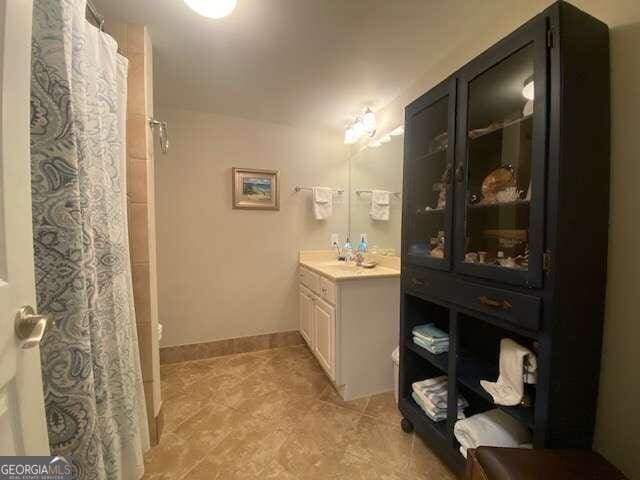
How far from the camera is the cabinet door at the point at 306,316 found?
211 cm

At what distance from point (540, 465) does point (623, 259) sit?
699 millimetres

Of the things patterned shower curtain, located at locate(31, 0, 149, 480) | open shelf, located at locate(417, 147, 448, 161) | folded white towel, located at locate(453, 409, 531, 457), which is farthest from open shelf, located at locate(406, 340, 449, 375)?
patterned shower curtain, located at locate(31, 0, 149, 480)

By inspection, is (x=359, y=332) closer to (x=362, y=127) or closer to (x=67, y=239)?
(x=67, y=239)

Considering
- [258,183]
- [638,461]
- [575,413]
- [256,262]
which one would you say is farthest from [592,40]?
[256,262]

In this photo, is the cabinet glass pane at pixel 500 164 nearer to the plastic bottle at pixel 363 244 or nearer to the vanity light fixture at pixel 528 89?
the vanity light fixture at pixel 528 89

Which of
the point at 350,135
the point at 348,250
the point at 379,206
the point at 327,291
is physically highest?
the point at 350,135

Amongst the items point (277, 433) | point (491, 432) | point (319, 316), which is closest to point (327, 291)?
point (319, 316)

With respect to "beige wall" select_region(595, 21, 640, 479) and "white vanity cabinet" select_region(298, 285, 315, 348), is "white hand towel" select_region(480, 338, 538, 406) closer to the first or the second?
"beige wall" select_region(595, 21, 640, 479)

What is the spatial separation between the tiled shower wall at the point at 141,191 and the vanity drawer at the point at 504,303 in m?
1.53

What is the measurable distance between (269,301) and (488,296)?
1.89 meters

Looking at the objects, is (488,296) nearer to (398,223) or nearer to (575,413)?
(575,413)

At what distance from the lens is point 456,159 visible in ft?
3.53

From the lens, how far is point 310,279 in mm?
2146

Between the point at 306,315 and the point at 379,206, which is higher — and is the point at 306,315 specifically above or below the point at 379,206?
below
